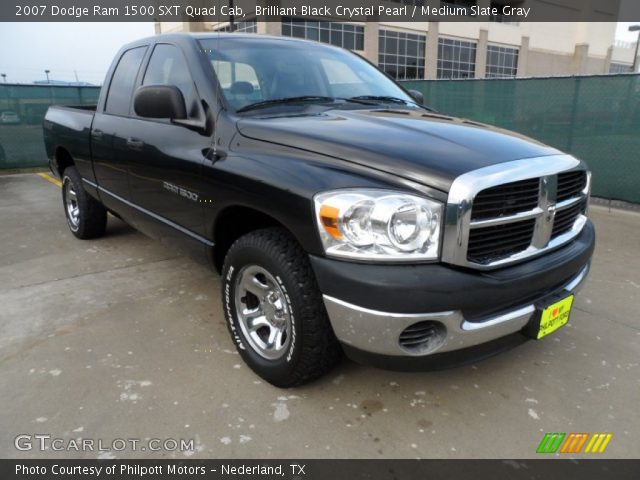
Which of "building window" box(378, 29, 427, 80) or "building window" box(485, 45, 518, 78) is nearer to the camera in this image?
"building window" box(378, 29, 427, 80)

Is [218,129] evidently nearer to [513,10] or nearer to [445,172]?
[445,172]

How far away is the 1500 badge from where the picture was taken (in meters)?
2.90

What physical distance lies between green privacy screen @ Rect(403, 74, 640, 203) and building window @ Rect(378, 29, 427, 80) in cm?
3249

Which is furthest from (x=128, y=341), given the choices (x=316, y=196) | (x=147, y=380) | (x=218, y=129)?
(x=316, y=196)

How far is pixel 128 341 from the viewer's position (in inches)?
120

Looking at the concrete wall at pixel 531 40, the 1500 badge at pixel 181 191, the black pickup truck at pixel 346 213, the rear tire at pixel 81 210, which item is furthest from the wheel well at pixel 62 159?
the concrete wall at pixel 531 40

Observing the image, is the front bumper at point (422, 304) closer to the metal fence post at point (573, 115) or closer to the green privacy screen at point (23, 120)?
the metal fence post at point (573, 115)

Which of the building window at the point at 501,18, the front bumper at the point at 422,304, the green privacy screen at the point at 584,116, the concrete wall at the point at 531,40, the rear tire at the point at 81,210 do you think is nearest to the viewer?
the front bumper at the point at 422,304

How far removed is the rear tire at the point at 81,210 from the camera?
16.1 feet

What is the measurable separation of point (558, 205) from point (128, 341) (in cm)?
261

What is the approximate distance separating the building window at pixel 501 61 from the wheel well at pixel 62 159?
50.0 meters

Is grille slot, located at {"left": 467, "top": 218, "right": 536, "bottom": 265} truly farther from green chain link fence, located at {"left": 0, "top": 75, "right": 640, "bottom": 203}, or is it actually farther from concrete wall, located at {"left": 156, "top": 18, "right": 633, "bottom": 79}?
concrete wall, located at {"left": 156, "top": 18, "right": 633, "bottom": 79}

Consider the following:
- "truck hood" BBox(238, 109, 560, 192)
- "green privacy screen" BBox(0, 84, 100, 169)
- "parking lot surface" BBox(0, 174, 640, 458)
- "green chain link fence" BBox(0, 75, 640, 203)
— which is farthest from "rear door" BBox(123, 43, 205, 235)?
"green privacy screen" BBox(0, 84, 100, 169)
